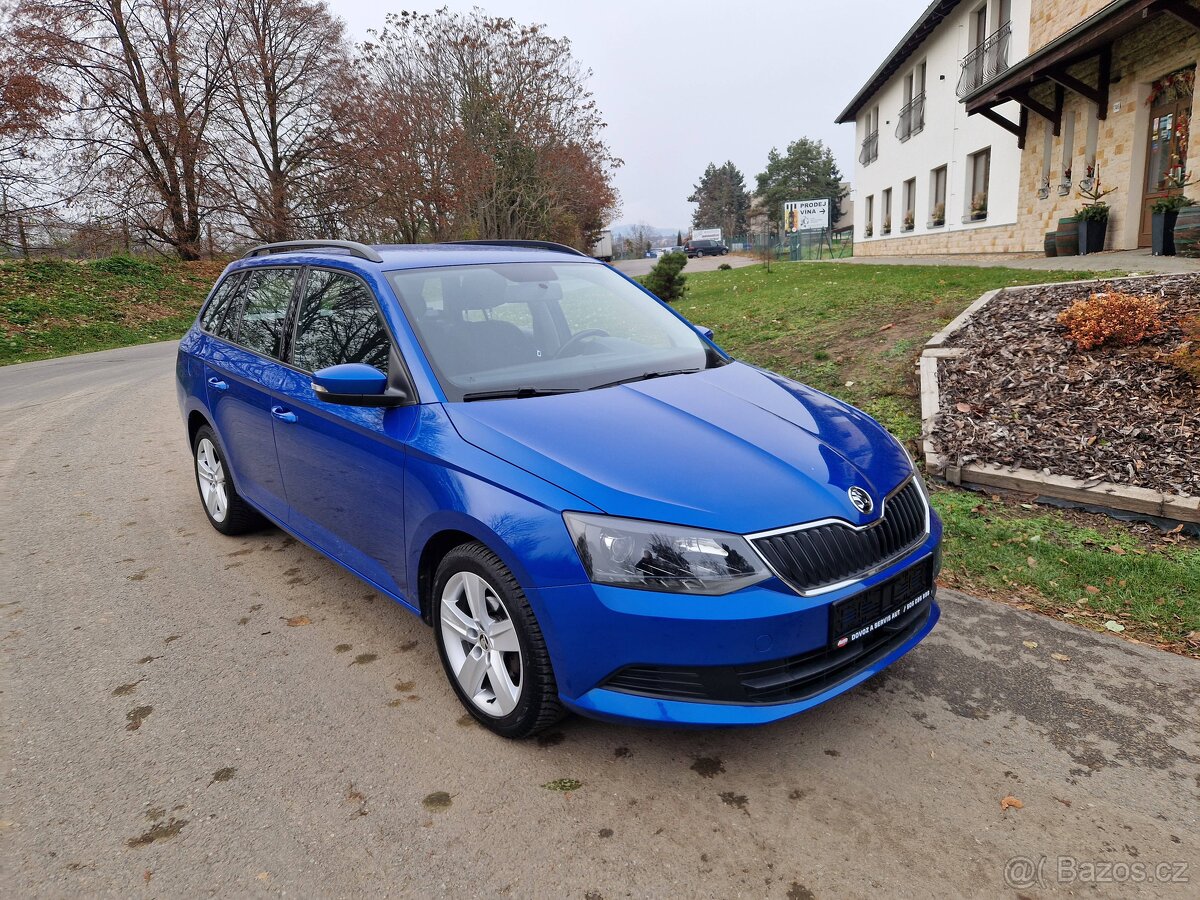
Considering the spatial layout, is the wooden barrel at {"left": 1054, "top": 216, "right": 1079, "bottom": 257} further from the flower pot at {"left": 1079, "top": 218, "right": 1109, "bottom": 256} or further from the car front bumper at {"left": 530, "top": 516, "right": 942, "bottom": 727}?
the car front bumper at {"left": 530, "top": 516, "right": 942, "bottom": 727}

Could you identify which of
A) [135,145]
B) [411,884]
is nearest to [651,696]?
[411,884]

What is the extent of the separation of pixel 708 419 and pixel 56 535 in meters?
4.42

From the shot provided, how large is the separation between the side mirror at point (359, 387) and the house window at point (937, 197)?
24.7 metres

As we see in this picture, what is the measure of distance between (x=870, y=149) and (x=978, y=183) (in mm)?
11506

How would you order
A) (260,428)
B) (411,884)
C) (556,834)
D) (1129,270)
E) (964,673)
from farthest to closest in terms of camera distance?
(1129,270)
(260,428)
(964,673)
(556,834)
(411,884)

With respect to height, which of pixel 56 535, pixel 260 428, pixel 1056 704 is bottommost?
pixel 1056 704

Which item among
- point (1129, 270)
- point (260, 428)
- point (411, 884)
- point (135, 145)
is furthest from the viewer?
point (135, 145)

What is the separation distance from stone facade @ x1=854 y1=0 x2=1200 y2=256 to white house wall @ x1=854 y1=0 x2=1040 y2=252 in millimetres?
571

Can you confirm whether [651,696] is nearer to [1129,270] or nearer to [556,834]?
[556,834]

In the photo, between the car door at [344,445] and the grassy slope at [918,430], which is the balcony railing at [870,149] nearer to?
the grassy slope at [918,430]

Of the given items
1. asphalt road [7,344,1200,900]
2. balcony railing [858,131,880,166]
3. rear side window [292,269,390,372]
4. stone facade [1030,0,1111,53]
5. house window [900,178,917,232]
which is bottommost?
asphalt road [7,344,1200,900]

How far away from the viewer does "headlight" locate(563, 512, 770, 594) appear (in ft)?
7.77

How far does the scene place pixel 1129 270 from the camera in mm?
10000

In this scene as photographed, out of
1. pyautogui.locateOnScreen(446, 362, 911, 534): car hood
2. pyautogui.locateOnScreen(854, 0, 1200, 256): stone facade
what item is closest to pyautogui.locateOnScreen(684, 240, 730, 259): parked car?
pyautogui.locateOnScreen(854, 0, 1200, 256): stone facade
